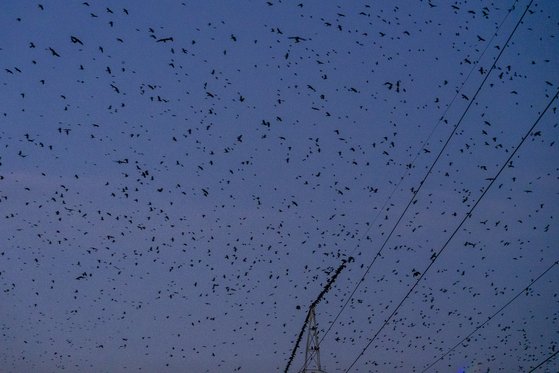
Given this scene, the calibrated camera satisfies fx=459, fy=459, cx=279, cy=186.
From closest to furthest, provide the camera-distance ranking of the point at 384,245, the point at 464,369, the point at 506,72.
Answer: the point at 384,245
the point at 506,72
the point at 464,369

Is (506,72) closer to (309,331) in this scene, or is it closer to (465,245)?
(465,245)

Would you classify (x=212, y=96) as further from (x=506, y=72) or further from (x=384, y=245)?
(x=506, y=72)

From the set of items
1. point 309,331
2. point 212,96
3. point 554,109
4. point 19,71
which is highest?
point 19,71

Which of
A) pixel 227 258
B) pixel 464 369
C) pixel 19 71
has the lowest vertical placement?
pixel 464 369

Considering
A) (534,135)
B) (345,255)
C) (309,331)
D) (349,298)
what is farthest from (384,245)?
(534,135)

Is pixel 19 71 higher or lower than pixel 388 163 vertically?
higher

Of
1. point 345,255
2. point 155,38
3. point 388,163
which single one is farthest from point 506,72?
point 155,38

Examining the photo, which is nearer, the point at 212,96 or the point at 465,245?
the point at 212,96

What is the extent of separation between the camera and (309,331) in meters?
14.1

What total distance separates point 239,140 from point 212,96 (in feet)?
5.03

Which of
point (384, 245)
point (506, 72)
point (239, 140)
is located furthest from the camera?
point (239, 140)

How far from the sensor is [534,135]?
12875 mm

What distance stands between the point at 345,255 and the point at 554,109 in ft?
23.3

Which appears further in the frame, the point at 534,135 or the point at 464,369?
the point at 464,369
